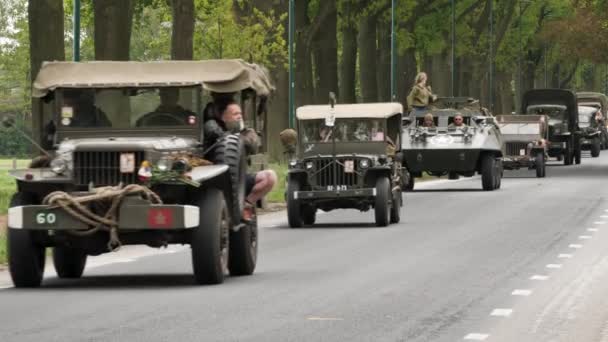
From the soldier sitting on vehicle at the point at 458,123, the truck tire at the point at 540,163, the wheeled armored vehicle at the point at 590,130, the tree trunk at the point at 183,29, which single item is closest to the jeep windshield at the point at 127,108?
the tree trunk at the point at 183,29

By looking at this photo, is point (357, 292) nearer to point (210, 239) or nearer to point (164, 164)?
point (210, 239)

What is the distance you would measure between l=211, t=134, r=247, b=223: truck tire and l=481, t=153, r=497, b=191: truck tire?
78.5 feet

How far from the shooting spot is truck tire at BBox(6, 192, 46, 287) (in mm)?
16453

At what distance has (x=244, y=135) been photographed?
18.0 metres

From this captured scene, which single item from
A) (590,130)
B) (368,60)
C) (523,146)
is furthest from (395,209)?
(590,130)

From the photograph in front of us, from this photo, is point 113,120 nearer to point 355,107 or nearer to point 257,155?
point 257,155

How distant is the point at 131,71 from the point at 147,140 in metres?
1.38

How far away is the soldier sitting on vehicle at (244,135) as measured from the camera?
17781 millimetres

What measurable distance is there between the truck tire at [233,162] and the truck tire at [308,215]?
35.8ft

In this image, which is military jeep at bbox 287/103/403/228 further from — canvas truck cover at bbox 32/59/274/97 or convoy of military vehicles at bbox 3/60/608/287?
canvas truck cover at bbox 32/59/274/97

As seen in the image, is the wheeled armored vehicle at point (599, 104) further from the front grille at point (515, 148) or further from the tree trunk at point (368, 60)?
the front grille at point (515, 148)

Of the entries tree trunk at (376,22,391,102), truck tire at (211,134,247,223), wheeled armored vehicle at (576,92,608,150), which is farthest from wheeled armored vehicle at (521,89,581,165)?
truck tire at (211,134,247,223)

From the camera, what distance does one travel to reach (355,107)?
97.0 feet

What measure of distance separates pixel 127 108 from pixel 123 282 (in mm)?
1729
